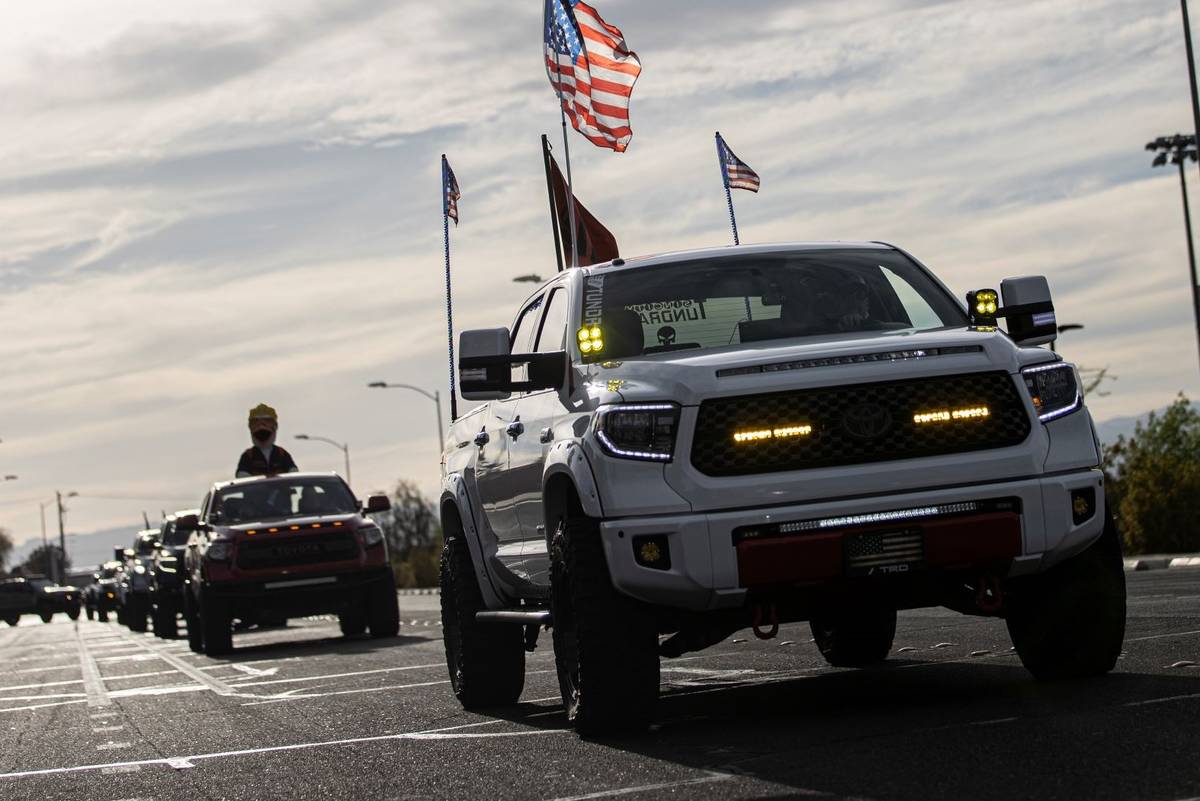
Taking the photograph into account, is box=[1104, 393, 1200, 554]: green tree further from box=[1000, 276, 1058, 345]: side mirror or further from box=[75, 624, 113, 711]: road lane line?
box=[1000, 276, 1058, 345]: side mirror

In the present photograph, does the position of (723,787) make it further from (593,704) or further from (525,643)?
(525,643)

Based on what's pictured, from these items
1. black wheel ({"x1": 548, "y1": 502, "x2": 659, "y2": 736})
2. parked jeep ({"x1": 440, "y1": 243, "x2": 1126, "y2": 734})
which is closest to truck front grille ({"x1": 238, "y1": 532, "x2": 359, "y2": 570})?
parked jeep ({"x1": 440, "y1": 243, "x2": 1126, "y2": 734})

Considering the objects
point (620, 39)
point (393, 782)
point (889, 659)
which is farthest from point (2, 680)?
point (393, 782)

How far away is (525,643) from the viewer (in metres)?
10.3

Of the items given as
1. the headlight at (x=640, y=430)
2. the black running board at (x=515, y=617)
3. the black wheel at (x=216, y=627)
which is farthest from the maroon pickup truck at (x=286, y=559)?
the headlight at (x=640, y=430)

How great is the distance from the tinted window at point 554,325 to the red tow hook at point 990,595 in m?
2.31

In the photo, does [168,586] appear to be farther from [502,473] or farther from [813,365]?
[813,365]

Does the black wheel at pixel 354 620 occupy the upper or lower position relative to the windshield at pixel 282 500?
lower

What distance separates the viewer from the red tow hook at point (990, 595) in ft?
25.9

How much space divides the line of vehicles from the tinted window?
37.2ft

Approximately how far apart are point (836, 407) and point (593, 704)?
5.22 feet

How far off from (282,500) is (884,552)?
49.0 feet

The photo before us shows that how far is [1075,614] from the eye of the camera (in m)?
8.20

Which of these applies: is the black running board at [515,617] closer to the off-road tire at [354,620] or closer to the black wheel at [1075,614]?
the black wheel at [1075,614]
